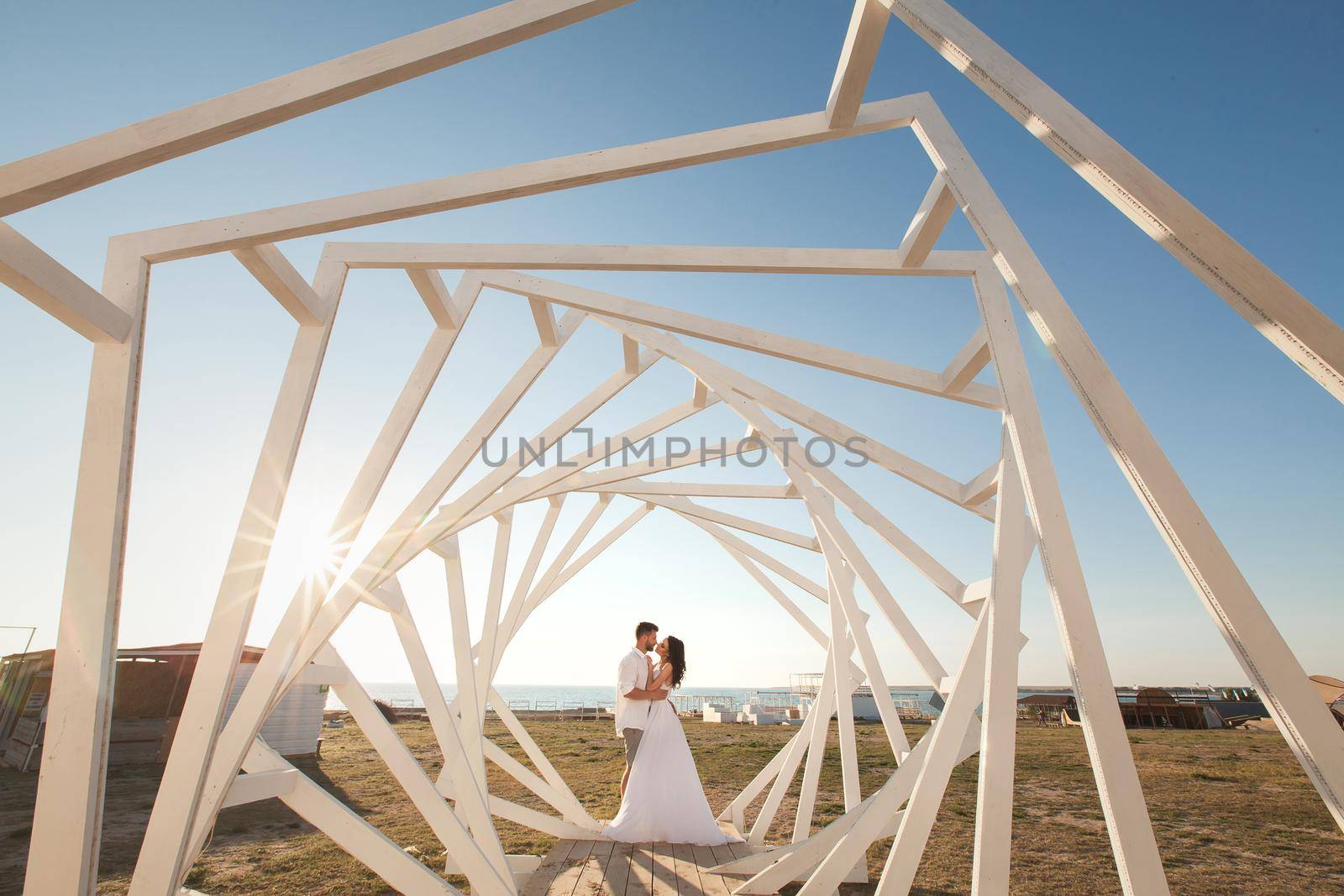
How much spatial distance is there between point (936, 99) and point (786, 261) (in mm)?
939

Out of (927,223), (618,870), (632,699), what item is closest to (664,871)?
(618,870)

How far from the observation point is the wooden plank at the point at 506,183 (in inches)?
103

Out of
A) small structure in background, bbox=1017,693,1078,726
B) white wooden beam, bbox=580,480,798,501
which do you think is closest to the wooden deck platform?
white wooden beam, bbox=580,480,798,501

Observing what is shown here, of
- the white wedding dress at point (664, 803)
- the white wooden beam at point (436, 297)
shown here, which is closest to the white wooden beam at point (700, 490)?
the white wedding dress at point (664, 803)

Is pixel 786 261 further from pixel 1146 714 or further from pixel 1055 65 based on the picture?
pixel 1146 714

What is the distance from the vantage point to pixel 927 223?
3092 millimetres

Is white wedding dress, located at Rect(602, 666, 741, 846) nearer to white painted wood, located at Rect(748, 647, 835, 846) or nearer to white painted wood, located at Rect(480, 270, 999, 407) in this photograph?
white painted wood, located at Rect(748, 647, 835, 846)

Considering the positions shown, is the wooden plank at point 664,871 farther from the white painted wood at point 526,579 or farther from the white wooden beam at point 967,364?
the white wooden beam at point 967,364

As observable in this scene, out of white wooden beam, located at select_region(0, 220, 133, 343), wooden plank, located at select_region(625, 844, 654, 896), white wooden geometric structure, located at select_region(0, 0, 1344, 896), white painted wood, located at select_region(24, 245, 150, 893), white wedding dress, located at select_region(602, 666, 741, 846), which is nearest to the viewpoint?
white wooden geometric structure, located at select_region(0, 0, 1344, 896)

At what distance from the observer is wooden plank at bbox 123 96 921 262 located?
2611 mm

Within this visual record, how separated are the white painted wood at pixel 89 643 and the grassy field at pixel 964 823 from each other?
3.58 metres

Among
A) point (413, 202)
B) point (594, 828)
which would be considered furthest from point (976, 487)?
point (594, 828)

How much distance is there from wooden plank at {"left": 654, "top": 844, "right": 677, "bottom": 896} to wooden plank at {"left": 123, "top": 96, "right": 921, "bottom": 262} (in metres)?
5.10

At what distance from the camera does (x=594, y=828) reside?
7.22m
